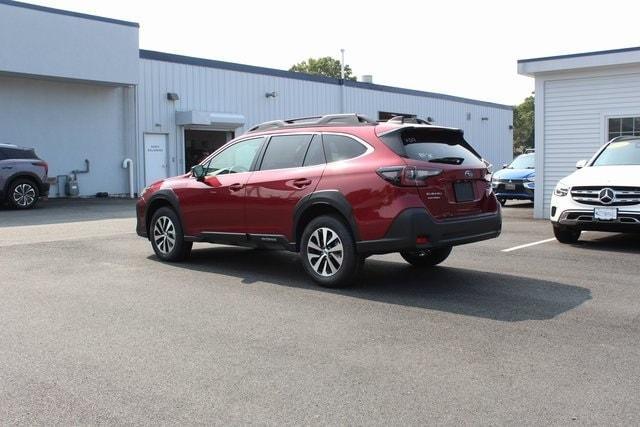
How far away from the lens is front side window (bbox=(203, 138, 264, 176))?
7941 mm

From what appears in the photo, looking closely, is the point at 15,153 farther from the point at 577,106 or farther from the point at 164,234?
the point at 577,106

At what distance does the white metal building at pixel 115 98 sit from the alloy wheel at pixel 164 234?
1295cm

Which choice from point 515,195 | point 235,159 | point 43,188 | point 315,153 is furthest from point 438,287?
point 43,188

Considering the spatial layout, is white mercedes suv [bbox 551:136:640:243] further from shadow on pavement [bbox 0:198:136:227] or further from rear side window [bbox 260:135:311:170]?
shadow on pavement [bbox 0:198:136:227]

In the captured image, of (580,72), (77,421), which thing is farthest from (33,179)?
(77,421)

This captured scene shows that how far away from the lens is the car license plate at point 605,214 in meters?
9.30

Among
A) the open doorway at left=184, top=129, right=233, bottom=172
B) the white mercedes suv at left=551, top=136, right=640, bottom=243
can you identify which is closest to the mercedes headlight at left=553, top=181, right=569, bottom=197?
the white mercedes suv at left=551, top=136, right=640, bottom=243

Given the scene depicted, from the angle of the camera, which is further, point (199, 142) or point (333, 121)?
point (199, 142)

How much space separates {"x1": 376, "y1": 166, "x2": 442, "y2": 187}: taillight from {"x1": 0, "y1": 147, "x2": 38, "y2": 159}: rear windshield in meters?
13.6

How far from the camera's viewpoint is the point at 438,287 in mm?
7043

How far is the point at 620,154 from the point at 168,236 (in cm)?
708

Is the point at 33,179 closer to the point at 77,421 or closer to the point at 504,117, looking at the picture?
the point at 77,421

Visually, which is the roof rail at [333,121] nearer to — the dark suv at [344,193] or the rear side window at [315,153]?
the dark suv at [344,193]

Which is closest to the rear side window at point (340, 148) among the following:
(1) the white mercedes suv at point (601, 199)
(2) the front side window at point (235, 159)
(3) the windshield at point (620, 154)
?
(2) the front side window at point (235, 159)
